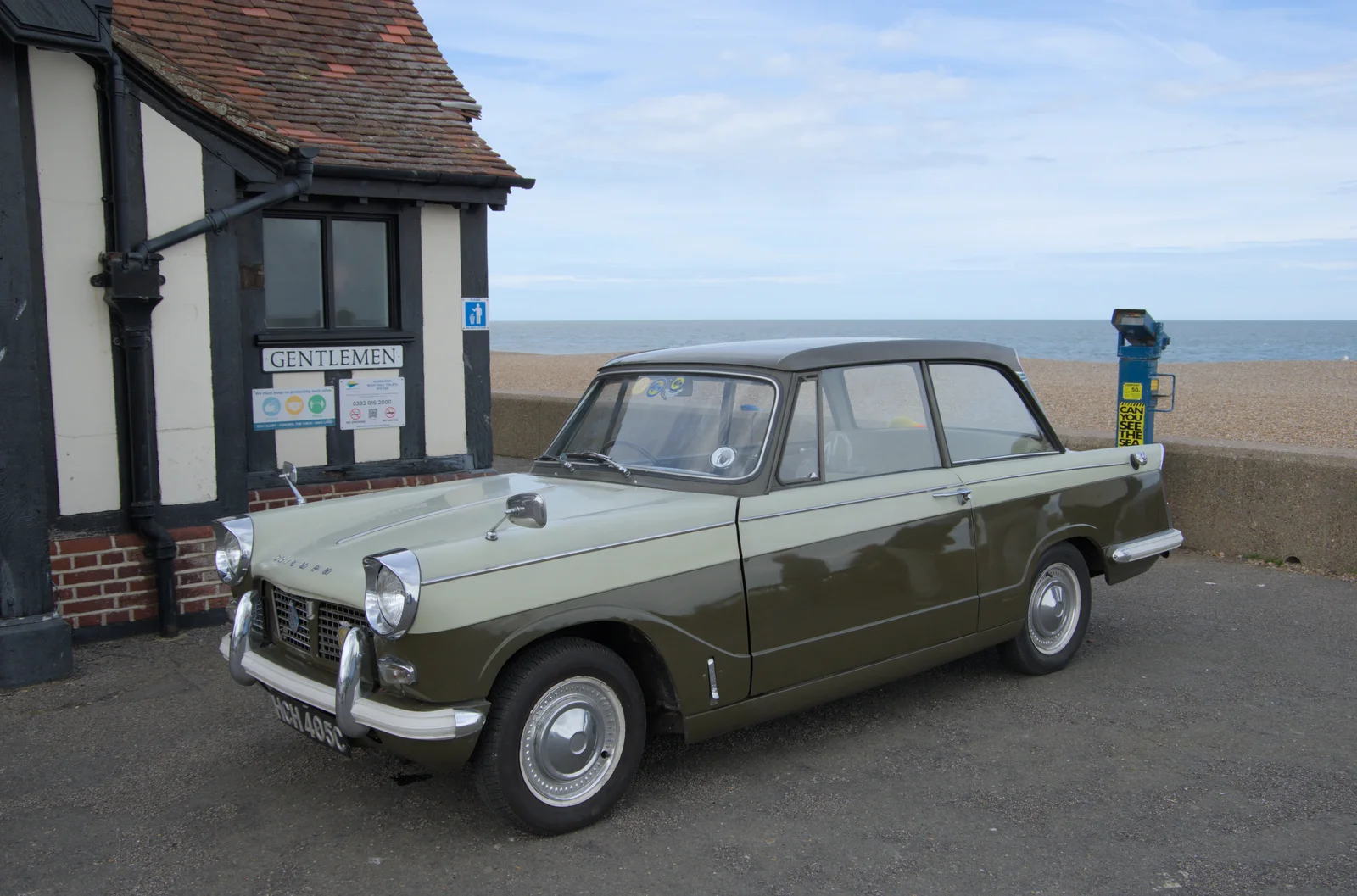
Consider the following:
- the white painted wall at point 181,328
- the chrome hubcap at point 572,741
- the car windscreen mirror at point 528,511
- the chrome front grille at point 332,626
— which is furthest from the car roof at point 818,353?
the white painted wall at point 181,328

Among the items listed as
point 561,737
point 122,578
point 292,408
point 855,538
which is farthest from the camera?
point 292,408

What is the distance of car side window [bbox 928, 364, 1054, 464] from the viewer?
527 cm

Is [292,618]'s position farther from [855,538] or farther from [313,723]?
[855,538]

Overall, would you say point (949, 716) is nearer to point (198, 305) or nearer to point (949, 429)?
point (949, 429)

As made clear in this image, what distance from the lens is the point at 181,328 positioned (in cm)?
666

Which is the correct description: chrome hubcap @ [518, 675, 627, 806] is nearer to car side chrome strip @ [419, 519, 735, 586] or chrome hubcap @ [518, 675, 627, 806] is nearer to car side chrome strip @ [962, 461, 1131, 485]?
car side chrome strip @ [419, 519, 735, 586]

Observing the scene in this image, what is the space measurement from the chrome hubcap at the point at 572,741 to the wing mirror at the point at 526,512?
0.56m

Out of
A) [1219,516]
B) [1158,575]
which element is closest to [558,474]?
[1158,575]

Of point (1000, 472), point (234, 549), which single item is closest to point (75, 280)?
point (234, 549)

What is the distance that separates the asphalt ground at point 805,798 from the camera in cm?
363

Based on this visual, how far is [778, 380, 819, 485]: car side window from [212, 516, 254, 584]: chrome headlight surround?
7.07 ft

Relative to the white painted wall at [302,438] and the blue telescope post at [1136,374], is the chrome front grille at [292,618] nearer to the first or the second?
the white painted wall at [302,438]

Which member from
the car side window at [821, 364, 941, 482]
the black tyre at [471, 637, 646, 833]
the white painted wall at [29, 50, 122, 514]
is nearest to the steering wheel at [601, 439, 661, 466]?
the car side window at [821, 364, 941, 482]

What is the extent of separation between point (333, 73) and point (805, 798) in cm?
711
